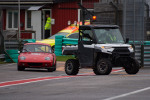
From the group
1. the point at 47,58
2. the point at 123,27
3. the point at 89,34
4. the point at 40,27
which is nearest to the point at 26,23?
the point at 40,27

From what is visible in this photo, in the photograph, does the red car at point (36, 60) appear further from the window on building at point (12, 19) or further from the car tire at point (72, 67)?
the window on building at point (12, 19)

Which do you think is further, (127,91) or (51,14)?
(51,14)

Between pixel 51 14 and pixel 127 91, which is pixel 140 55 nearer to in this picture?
pixel 127 91

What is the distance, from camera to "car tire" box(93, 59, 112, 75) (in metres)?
19.6

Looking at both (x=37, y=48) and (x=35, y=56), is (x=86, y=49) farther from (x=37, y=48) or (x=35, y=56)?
(x=37, y=48)

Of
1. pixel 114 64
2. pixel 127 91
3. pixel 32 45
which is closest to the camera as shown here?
pixel 127 91

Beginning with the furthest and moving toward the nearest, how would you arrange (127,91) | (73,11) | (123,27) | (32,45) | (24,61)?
(73,11), (123,27), (32,45), (24,61), (127,91)

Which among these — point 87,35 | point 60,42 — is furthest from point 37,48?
point 60,42

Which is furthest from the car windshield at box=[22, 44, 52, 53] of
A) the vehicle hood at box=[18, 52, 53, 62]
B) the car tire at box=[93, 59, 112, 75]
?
the car tire at box=[93, 59, 112, 75]

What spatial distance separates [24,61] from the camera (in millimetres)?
24828

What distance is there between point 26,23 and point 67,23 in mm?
4818

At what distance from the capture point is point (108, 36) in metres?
20.7

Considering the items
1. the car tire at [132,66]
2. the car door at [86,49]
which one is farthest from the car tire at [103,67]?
the car tire at [132,66]

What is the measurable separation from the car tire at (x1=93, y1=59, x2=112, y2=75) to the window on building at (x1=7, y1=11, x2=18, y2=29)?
3638 centimetres
